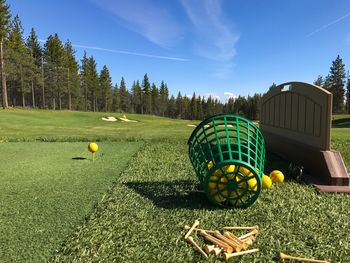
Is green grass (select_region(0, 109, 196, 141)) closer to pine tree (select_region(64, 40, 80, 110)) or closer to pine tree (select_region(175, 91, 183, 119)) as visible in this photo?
pine tree (select_region(64, 40, 80, 110))

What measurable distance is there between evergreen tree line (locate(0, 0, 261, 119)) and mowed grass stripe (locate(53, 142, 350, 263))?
1173 inches

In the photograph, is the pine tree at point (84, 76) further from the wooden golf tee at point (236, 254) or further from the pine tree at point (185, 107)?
the wooden golf tee at point (236, 254)

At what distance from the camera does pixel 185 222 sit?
306 centimetres

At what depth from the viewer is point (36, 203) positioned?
142 inches

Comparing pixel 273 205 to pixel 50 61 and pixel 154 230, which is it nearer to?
pixel 154 230

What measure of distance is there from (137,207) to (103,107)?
76.6 meters

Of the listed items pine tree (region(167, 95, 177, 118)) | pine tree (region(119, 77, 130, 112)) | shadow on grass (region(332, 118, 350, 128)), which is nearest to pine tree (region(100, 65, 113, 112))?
pine tree (region(119, 77, 130, 112))

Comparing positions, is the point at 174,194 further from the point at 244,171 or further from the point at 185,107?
the point at 185,107

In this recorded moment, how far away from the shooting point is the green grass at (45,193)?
261 cm

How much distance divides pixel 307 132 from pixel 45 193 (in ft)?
15.0

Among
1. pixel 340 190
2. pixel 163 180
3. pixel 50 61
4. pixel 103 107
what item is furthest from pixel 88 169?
pixel 103 107

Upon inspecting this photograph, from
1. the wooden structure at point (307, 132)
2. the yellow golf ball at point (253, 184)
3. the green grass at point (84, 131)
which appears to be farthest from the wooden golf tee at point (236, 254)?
the green grass at point (84, 131)

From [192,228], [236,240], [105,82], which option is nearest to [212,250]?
[236,240]

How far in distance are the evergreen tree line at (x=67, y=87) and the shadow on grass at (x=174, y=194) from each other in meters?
29.3
